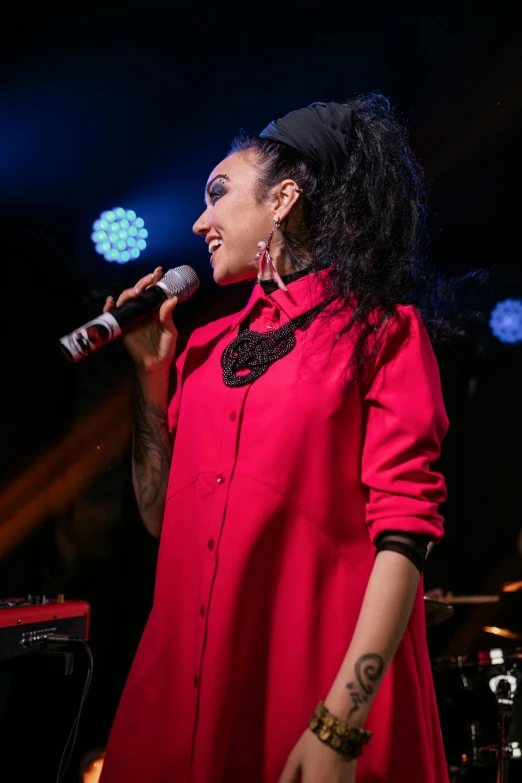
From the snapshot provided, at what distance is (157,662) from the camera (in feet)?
3.81

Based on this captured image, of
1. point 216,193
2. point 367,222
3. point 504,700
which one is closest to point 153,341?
A: point 216,193

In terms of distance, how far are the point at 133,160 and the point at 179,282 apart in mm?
1594

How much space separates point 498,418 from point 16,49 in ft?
13.0

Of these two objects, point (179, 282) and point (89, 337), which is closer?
point (89, 337)

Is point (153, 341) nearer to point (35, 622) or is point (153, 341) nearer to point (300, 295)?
point (300, 295)

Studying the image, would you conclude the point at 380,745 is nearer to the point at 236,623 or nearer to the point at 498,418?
the point at 236,623

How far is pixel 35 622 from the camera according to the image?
1890 millimetres

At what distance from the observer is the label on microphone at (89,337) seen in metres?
1.31

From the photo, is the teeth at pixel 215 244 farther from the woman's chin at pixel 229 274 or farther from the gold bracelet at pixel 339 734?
the gold bracelet at pixel 339 734

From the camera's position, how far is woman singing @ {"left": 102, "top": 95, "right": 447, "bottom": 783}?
0.97 meters

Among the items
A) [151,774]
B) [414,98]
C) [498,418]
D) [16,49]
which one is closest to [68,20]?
[16,49]

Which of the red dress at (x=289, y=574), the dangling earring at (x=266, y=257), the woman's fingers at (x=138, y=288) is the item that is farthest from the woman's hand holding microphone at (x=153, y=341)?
the red dress at (x=289, y=574)

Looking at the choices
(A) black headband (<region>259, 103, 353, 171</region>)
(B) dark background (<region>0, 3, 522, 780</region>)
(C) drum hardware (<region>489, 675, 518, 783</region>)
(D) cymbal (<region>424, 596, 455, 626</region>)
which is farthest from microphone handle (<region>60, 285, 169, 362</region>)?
(C) drum hardware (<region>489, 675, 518, 783</region>)

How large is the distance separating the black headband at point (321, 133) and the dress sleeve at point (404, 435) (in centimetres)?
45
